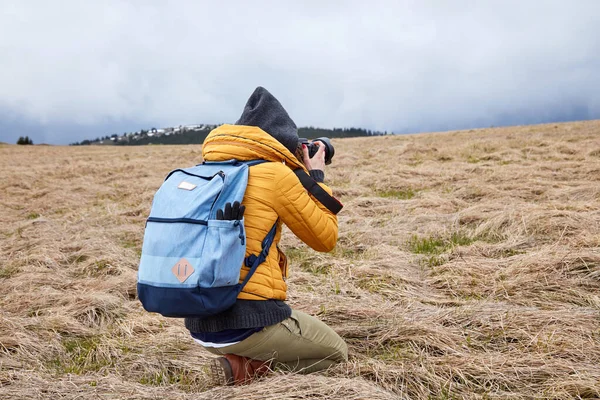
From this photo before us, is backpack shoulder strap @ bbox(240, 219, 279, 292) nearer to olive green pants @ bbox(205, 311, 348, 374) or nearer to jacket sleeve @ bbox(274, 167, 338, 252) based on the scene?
jacket sleeve @ bbox(274, 167, 338, 252)

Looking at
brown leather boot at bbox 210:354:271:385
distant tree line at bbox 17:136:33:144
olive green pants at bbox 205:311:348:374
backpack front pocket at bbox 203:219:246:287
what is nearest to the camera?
backpack front pocket at bbox 203:219:246:287

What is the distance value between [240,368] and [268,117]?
1484mm

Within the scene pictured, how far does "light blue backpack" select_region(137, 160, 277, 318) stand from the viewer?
2.12m

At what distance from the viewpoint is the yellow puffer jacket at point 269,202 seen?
2.35m

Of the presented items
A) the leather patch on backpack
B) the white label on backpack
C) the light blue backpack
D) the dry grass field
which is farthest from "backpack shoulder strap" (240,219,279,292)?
the dry grass field

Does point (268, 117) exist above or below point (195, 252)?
above

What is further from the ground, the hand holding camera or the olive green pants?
the hand holding camera

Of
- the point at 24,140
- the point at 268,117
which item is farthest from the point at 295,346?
the point at 24,140

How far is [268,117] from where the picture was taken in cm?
255

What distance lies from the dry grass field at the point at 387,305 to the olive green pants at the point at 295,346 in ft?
0.35

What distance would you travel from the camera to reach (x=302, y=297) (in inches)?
167

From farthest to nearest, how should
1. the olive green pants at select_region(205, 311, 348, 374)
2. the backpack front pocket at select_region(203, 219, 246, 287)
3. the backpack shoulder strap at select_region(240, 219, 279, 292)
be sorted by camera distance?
1. the olive green pants at select_region(205, 311, 348, 374)
2. the backpack shoulder strap at select_region(240, 219, 279, 292)
3. the backpack front pocket at select_region(203, 219, 246, 287)

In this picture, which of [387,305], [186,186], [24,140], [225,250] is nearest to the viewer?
[225,250]

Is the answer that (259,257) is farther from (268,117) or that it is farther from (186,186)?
(268,117)
